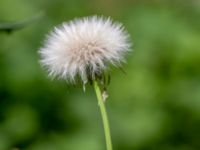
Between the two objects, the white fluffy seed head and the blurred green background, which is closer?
the white fluffy seed head

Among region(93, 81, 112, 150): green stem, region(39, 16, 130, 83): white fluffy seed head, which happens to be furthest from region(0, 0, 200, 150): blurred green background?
region(93, 81, 112, 150): green stem

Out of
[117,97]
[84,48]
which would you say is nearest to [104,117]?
[84,48]

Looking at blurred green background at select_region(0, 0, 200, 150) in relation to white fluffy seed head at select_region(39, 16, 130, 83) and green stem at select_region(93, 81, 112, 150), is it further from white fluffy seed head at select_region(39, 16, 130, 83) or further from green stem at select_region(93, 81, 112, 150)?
green stem at select_region(93, 81, 112, 150)

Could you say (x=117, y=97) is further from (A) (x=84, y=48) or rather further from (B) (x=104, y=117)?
(B) (x=104, y=117)

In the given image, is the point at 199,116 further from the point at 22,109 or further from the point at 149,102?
the point at 22,109

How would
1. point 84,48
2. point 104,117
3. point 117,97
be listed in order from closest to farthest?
point 104,117 → point 84,48 → point 117,97

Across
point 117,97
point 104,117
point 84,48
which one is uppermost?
point 117,97
